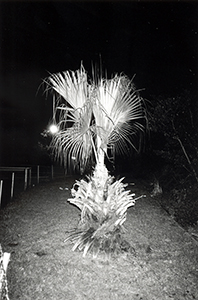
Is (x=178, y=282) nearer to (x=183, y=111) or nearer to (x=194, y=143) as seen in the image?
(x=194, y=143)

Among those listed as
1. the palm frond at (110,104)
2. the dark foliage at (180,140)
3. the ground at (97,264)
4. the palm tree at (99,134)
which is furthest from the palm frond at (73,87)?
the dark foliage at (180,140)

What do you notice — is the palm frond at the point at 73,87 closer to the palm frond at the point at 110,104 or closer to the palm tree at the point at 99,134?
the palm tree at the point at 99,134

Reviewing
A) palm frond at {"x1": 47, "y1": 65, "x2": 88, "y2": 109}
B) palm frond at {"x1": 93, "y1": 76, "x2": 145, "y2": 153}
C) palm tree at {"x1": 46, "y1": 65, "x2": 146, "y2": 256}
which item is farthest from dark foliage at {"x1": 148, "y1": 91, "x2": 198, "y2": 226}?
palm frond at {"x1": 47, "y1": 65, "x2": 88, "y2": 109}

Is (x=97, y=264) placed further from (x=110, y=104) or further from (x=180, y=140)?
(x=180, y=140)

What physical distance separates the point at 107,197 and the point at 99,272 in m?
1.06

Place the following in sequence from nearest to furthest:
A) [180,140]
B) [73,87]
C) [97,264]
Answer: [97,264], [73,87], [180,140]

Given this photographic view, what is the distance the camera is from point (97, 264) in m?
3.11

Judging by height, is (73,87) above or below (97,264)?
above

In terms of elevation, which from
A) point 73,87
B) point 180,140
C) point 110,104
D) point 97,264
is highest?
point 73,87

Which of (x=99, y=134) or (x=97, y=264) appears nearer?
(x=97, y=264)

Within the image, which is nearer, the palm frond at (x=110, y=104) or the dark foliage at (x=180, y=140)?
the palm frond at (x=110, y=104)

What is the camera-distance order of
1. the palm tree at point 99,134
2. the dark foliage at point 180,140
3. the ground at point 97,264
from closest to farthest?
the ground at point 97,264 < the palm tree at point 99,134 < the dark foliage at point 180,140

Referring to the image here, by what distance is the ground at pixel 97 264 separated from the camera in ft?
8.49

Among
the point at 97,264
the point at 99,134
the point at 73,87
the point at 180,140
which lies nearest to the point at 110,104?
the point at 99,134
